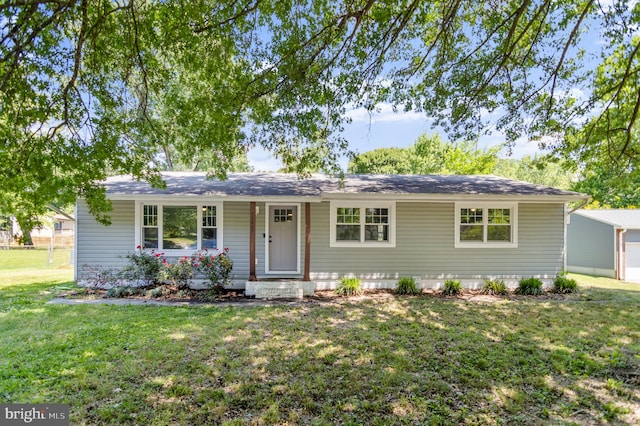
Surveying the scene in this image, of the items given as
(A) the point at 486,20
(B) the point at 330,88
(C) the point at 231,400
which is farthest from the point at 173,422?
(A) the point at 486,20

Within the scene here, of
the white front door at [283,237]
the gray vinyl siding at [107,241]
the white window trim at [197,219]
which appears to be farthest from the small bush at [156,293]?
the white front door at [283,237]

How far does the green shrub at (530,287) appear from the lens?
866cm

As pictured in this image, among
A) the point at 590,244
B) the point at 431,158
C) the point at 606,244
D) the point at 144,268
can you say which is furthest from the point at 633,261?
the point at 144,268

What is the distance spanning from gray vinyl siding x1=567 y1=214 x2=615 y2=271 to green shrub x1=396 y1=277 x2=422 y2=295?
1116 cm

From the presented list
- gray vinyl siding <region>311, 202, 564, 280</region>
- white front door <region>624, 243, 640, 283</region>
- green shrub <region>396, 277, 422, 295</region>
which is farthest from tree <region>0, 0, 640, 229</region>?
white front door <region>624, 243, 640, 283</region>

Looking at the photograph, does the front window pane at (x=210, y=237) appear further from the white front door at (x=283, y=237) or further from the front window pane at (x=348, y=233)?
the front window pane at (x=348, y=233)

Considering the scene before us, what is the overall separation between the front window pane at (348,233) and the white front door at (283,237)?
1209 mm

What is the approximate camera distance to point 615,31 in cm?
535

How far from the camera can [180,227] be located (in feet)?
29.1

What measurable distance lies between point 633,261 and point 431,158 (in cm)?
1419

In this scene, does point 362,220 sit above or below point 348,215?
below

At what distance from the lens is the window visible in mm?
8789

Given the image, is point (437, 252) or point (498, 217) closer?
point (437, 252)

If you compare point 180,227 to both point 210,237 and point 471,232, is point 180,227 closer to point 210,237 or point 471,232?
point 210,237
